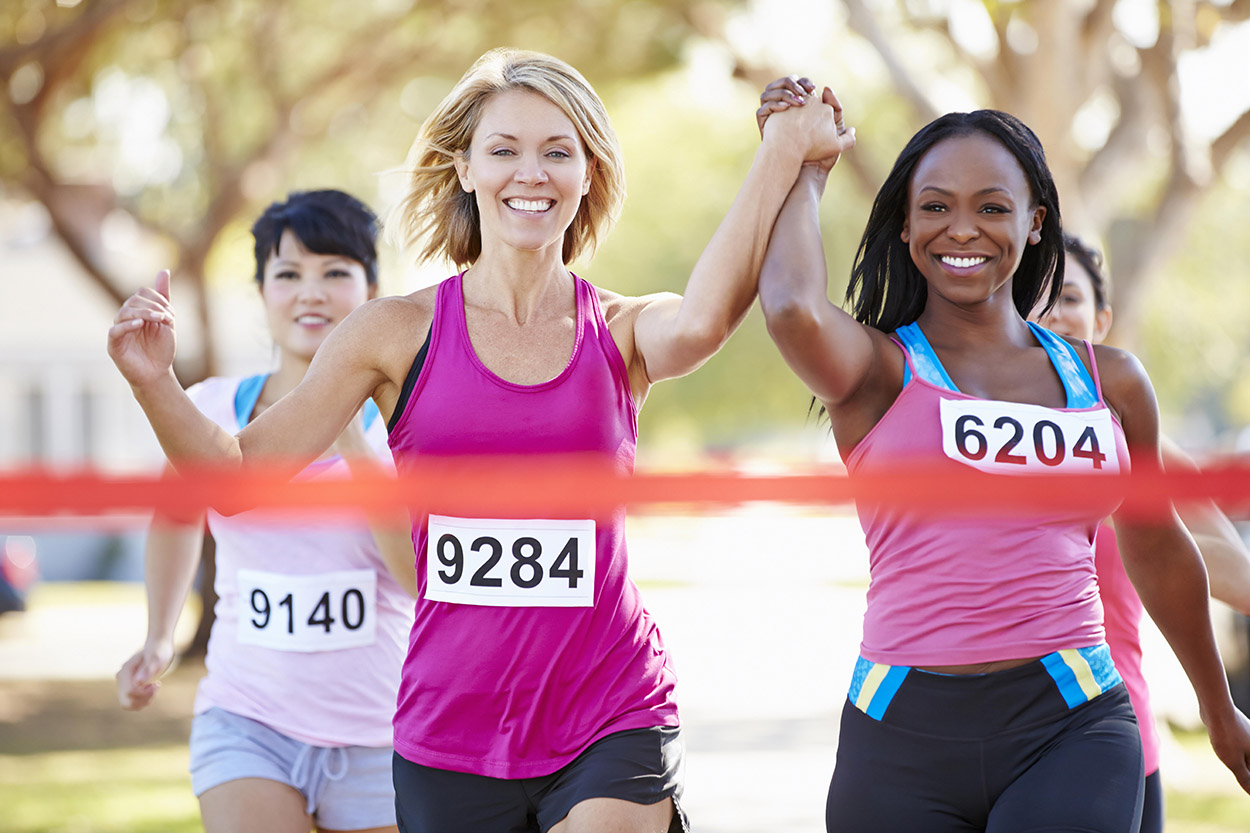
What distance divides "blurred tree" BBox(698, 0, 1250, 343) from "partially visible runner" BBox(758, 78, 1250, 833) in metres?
5.23

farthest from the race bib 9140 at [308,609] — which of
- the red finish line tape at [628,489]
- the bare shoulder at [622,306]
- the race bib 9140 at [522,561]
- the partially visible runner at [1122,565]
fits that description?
the partially visible runner at [1122,565]

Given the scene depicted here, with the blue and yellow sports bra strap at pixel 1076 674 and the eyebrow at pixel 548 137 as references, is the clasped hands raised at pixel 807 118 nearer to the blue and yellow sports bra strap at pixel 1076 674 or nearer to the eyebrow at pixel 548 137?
the eyebrow at pixel 548 137

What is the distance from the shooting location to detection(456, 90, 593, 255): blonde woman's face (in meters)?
2.79

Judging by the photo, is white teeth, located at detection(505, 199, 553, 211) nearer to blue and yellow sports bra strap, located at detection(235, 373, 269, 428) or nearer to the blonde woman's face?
the blonde woman's face

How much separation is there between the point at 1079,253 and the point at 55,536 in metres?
20.2

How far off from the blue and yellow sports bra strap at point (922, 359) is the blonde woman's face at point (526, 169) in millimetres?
714

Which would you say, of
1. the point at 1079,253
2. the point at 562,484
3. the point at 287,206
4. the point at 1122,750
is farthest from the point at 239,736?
the point at 1079,253

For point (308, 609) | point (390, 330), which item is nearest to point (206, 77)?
point (308, 609)

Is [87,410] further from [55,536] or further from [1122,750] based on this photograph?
[1122,750]

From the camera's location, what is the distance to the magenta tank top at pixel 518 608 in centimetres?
260

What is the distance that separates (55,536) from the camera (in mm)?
21297

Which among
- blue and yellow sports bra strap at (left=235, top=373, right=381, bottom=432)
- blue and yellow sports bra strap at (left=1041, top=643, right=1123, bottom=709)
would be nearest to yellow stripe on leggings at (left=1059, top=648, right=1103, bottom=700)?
blue and yellow sports bra strap at (left=1041, top=643, right=1123, bottom=709)

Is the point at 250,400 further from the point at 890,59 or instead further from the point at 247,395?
the point at 890,59

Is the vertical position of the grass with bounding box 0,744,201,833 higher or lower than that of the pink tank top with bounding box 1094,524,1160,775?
lower
